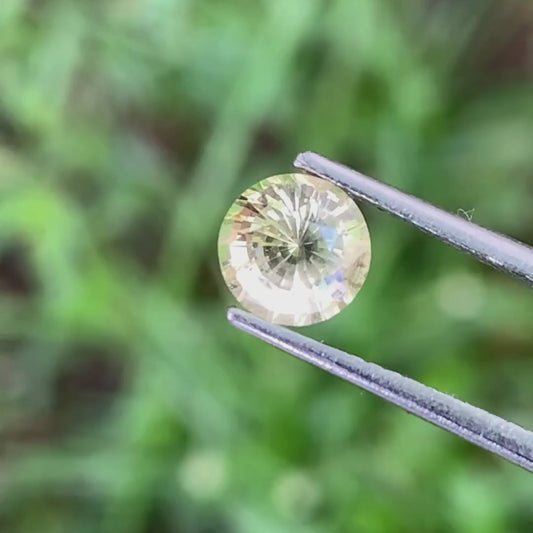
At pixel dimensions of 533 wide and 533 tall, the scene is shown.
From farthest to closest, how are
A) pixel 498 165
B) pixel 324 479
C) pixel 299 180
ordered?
pixel 498 165 < pixel 324 479 < pixel 299 180

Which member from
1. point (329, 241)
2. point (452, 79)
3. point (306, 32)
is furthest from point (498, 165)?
point (329, 241)

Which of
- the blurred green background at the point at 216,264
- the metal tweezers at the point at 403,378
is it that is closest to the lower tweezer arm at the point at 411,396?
the metal tweezers at the point at 403,378

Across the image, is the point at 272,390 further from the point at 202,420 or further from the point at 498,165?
the point at 498,165

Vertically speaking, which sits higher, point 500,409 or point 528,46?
point 528,46

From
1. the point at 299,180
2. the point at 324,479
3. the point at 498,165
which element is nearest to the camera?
the point at 299,180

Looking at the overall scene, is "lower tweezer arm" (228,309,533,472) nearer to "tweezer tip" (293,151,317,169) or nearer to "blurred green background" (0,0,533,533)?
"tweezer tip" (293,151,317,169)

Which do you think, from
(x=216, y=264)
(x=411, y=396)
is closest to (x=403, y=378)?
(x=411, y=396)

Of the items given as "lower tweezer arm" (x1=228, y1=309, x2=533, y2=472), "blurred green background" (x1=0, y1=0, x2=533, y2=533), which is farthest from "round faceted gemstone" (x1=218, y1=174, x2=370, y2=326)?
"blurred green background" (x1=0, y1=0, x2=533, y2=533)
